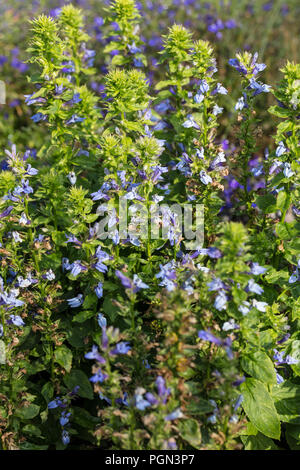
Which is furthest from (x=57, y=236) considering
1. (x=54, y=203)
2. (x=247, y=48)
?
(x=247, y=48)

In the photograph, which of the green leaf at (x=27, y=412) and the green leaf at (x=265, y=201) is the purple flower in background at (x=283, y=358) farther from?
the green leaf at (x=27, y=412)

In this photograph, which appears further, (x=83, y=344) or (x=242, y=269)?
(x=83, y=344)

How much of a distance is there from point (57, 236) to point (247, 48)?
223 inches

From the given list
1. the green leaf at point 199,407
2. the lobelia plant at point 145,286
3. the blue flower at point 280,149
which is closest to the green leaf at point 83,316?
the lobelia plant at point 145,286

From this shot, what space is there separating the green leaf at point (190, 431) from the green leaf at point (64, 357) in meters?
0.78

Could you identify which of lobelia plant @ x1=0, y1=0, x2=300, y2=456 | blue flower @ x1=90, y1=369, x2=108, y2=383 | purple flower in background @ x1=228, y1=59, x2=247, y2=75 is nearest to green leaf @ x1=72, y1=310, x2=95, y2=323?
lobelia plant @ x1=0, y1=0, x2=300, y2=456

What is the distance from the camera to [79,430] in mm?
3109

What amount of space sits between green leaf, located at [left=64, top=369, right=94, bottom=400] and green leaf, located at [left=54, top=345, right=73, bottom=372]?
4.6 inches

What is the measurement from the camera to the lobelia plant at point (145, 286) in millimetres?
2303

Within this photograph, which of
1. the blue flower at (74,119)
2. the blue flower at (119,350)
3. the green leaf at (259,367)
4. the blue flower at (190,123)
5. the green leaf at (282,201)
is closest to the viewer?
the blue flower at (119,350)

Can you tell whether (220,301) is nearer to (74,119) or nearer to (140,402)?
(140,402)

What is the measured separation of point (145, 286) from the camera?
2.47 meters
